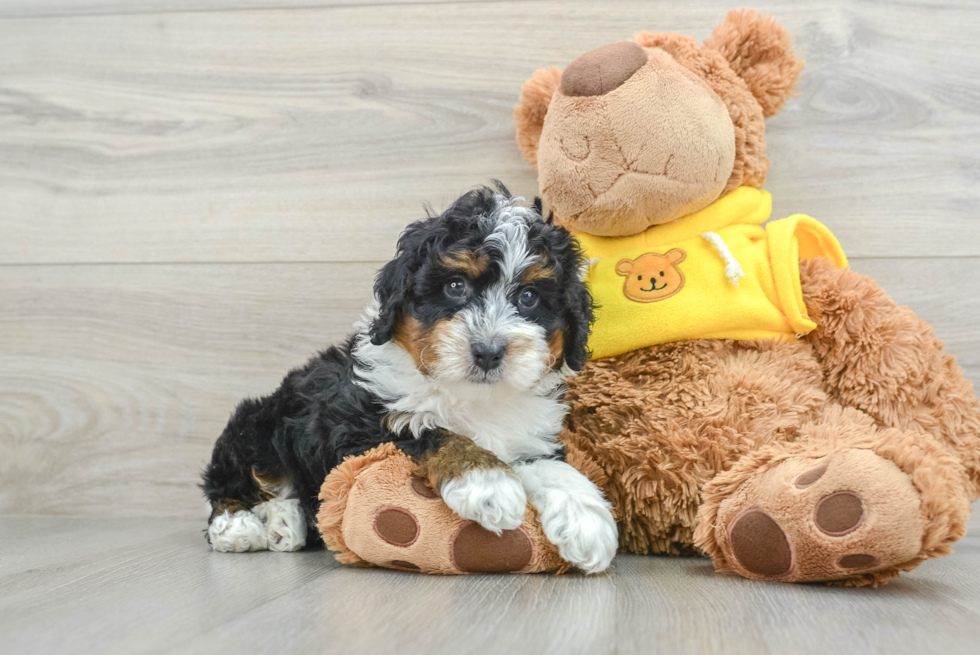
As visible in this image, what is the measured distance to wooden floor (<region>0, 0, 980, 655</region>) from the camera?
2258 mm

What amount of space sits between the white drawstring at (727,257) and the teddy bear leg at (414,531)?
0.70 metres

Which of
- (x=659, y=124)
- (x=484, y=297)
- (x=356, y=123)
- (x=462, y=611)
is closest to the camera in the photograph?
(x=462, y=611)

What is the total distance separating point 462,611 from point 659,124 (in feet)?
3.68

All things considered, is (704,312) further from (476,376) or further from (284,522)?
(284,522)

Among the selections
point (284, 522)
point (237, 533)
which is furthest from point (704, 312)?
point (237, 533)

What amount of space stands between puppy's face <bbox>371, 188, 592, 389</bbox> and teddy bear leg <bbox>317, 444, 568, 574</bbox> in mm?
234

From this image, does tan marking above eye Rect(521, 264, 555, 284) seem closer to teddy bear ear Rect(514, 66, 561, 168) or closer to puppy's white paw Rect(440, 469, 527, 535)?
puppy's white paw Rect(440, 469, 527, 535)

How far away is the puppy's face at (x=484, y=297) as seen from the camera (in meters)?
1.49

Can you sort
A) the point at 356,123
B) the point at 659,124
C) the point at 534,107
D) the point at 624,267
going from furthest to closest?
the point at 356,123 → the point at 534,107 → the point at 624,267 → the point at 659,124

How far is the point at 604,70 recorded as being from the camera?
1.78m

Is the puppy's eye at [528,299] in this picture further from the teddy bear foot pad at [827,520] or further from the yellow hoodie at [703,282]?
the teddy bear foot pad at [827,520]

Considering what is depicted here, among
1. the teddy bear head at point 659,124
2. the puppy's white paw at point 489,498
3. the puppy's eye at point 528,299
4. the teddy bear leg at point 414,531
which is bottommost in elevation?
the teddy bear leg at point 414,531

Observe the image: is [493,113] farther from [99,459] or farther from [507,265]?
[99,459]

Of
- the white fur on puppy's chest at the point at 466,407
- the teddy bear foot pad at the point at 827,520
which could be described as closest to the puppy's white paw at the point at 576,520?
the white fur on puppy's chest at the point at 466,407
